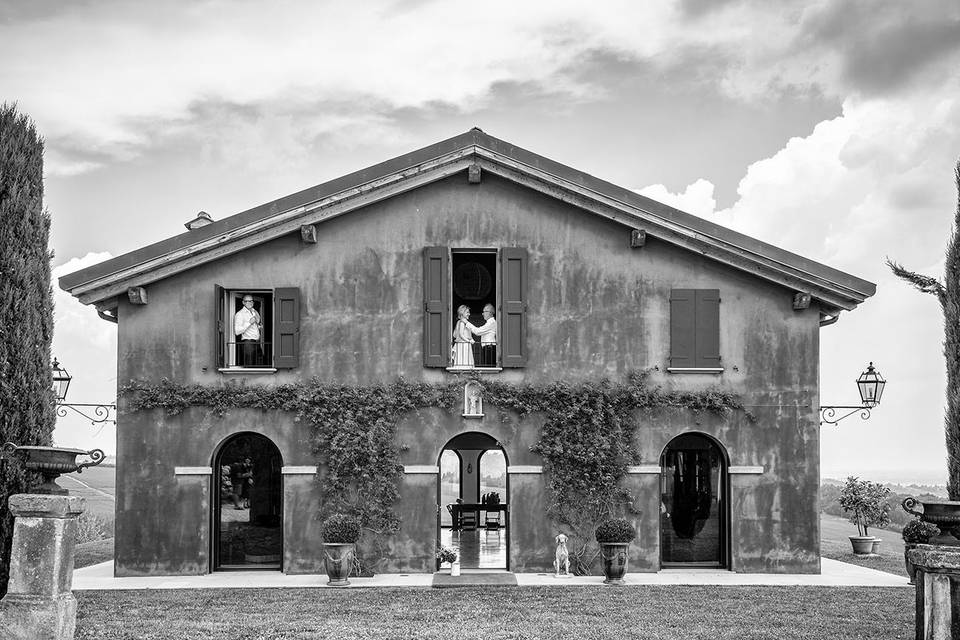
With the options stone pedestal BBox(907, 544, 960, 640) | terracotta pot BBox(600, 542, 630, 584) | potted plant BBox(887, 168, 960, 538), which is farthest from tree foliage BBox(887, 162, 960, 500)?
terracotta pot BBox(600, 542, 630, 584)

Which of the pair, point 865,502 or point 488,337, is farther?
point 865,502

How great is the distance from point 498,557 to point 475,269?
5957 millimetres

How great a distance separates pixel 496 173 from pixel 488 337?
3.11 metres

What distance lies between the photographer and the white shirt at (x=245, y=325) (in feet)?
64.9

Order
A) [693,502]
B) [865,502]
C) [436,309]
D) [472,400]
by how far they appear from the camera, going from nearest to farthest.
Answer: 1. [472,400]
2. [436,309]
3. [693,502]
4. [865,502]

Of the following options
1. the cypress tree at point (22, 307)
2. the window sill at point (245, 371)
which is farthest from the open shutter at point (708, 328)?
the cypress tree at point (22, 307)

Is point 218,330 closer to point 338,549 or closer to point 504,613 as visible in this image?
point 338,549

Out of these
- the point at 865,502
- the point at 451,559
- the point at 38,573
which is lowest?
the point at 451,559

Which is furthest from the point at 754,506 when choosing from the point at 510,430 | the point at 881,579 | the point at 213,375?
the point at 213,375

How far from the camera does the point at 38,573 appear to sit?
39.3 ft

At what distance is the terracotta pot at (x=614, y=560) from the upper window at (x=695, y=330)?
3586mm

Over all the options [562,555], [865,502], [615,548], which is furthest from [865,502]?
[562,555]

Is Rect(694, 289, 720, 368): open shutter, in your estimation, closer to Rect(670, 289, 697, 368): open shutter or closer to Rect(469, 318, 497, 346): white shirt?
Rect(670, 289, 697, 368): open shutter

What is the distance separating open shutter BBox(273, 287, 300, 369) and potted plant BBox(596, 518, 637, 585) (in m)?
6.41
